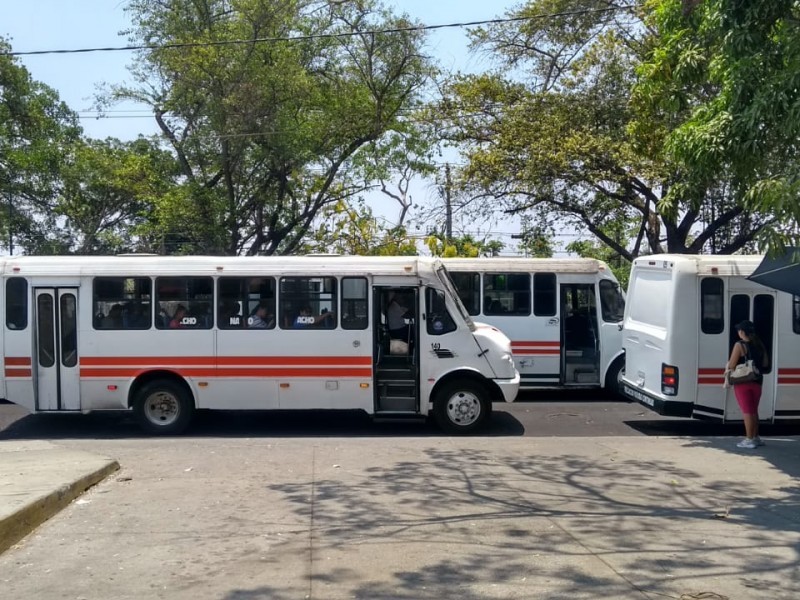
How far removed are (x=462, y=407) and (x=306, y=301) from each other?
2663 millimetres

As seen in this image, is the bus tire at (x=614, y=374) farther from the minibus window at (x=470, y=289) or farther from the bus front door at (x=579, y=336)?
the minibus window at (x=470, y=289)

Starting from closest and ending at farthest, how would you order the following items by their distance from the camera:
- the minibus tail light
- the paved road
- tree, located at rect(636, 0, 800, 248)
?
tree, located at rect(636, 0, 800, 248)
the minibus tail light
the paved road

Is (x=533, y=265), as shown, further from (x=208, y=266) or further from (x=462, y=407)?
(x=208, y=266)

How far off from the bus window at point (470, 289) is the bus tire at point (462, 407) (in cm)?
417

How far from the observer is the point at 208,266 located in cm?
1267

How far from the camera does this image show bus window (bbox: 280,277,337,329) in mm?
12641

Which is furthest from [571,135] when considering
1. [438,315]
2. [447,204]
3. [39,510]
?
[39,510]

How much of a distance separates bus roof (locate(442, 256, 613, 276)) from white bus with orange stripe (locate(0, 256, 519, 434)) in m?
3.99

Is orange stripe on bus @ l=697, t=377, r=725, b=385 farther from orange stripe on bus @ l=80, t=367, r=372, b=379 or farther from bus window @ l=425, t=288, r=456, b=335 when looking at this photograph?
orange stripe on bus @ l=80, t=367, r=372, b=379

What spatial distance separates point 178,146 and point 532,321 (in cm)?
1351

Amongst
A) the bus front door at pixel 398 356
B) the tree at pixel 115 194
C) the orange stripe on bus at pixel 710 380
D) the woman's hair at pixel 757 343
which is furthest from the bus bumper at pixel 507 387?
the tree at pixel 115 194

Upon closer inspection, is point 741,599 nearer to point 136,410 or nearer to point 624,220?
point 136,410

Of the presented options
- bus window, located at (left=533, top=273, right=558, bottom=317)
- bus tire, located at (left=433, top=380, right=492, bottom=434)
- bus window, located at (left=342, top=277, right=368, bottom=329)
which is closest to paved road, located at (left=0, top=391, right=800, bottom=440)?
bus tire, located at (left=433, top=380, right=492, bottom=434)

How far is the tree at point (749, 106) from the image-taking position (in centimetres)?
830
